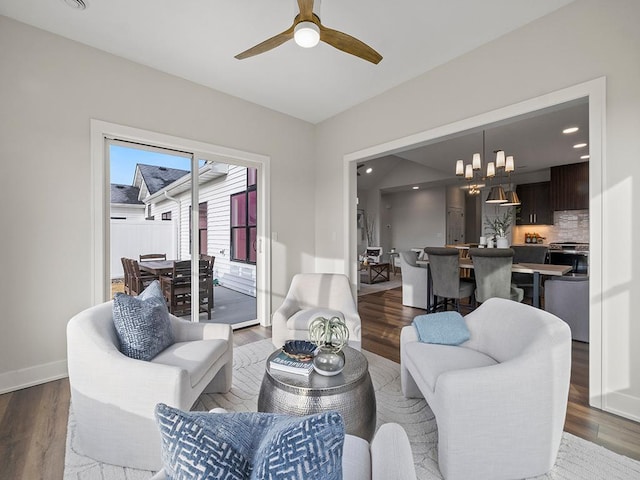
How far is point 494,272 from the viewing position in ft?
11.9

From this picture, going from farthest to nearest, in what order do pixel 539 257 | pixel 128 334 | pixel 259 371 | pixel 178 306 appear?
1. pixel 539 257
2. pixel 178 306
3. pixel 259 371
4. pixel 128 334

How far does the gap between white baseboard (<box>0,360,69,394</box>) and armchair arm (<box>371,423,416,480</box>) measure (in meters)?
3.09

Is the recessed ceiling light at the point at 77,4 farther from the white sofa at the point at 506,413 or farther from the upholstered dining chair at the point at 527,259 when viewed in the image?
the upholstered dining chair at the point at 527,259

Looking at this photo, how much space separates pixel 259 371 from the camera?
2.76 m

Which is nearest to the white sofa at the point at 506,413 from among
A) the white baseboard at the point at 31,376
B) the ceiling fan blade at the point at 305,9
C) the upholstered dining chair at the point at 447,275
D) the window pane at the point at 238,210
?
the ceiling fan blade at the point at 305,9

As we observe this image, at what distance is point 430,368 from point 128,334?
1815 mm

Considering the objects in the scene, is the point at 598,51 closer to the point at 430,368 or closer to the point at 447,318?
the point at 447,318

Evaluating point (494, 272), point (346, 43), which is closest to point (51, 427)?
point (346, 43)

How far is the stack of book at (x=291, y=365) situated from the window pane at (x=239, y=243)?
11.0 feet

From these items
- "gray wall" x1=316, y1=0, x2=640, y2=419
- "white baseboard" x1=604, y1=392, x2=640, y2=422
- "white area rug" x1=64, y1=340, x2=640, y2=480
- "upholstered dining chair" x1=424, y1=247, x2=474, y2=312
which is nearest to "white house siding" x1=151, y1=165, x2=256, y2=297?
"white area rug" x1=64, y1=340, x2=640, y2=480

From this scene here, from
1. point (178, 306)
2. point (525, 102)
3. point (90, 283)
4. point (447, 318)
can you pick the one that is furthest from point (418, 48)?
point (178, 306)

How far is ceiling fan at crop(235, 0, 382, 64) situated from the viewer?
1.94 meters

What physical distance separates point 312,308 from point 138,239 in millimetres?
2368

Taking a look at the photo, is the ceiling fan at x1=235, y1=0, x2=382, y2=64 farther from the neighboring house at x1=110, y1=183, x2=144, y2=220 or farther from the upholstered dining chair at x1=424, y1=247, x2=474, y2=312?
the upholstered dining chair at x1=424, y1=247, x2=474, y2=312
